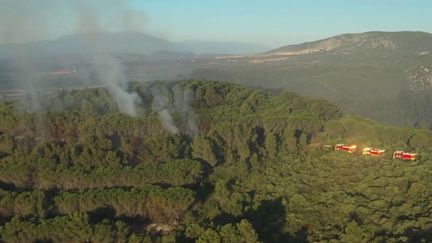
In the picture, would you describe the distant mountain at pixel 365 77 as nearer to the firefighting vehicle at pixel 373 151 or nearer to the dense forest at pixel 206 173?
the dense forest at pixel 206 173

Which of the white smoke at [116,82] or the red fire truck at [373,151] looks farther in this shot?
the white smoke at [116,82]

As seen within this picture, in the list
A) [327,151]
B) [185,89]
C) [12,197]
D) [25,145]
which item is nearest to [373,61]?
[185,89]

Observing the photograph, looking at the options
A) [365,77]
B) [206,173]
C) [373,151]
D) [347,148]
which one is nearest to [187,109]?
[206,173]

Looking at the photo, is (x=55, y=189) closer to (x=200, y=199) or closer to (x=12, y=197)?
(x=12, y=197)

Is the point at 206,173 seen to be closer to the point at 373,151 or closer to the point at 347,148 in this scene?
the point at 347,148

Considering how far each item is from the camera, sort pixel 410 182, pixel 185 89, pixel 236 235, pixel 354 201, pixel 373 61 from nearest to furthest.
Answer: pixel 236 235, pixel 354 201, pixel 410 182, pixel 185 89, pixel 373 61

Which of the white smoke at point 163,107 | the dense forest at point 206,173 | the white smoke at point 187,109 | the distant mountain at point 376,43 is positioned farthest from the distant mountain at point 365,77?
the dense forest at point 206,173

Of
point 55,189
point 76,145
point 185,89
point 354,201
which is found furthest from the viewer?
point 185,89

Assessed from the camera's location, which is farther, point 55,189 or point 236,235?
point 55,189
